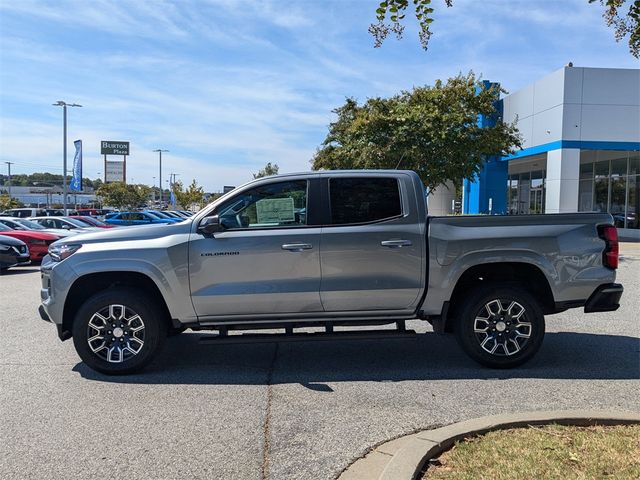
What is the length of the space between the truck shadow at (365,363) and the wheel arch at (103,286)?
0.54 meters

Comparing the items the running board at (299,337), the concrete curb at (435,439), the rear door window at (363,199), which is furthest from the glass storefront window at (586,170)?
the concrete curb at (435,439)

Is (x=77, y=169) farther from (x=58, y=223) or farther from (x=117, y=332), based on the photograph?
(x=117, y=332)

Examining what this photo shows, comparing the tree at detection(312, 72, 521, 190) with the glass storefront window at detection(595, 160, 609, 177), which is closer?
the tree at detection(312, 72, 521, 190)

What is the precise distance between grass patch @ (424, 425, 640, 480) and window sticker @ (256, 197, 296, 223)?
2.87m

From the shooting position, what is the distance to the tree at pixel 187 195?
7662 centimetres

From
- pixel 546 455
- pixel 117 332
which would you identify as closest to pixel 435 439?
pixel 546 455

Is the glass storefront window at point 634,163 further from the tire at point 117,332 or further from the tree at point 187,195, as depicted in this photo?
the tree at point 187,195

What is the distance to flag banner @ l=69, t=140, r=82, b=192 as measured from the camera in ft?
135

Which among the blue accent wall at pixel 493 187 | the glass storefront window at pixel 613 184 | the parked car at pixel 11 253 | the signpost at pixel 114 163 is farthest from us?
the signpost at pixel 114 163

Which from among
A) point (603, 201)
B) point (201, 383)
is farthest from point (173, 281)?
point (603, 201)

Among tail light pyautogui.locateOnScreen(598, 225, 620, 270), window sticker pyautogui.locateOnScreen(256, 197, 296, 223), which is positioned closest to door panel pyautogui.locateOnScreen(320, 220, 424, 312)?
window sticker pyautogui.locateOnScreen(256, 197, 296, 223)

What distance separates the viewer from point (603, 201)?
91.1ft

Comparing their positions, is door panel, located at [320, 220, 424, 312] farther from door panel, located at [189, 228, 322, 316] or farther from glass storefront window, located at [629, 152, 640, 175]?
glass storefront window, located at [629, 152, 640, 175]

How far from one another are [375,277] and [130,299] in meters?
2.48
